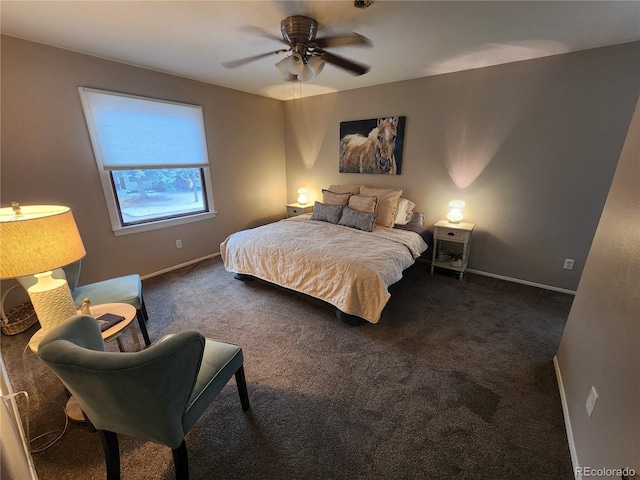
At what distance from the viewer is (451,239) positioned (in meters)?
3.26

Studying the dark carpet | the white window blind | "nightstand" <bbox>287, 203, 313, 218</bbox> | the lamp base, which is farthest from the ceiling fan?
"nightstand" <bbox>287, 203, 313, 218</bbox>

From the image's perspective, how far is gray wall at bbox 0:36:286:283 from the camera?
234cm

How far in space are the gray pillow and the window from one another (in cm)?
162

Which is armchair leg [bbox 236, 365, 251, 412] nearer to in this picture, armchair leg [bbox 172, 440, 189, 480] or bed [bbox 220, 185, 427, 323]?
armchair leg [bbox 172, 440, 189, 480]

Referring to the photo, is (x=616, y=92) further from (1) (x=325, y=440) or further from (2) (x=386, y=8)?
(1) (x=325, y=440)

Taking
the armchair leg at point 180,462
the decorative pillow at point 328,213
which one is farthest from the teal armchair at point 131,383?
the decorative pillow at point 328,213

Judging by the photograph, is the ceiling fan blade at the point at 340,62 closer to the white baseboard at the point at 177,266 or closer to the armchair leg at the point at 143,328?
the armchair leg at the point at 143,328

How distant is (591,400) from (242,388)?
5.89ft

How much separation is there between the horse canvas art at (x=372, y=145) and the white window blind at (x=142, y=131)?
211cm

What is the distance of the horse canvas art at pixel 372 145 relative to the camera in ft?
12.3

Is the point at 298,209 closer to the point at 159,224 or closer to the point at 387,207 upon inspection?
the point at 387,207

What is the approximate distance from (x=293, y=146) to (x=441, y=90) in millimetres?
2535

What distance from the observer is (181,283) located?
3244mm

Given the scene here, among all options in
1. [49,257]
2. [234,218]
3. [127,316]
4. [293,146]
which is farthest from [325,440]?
[293,146]
